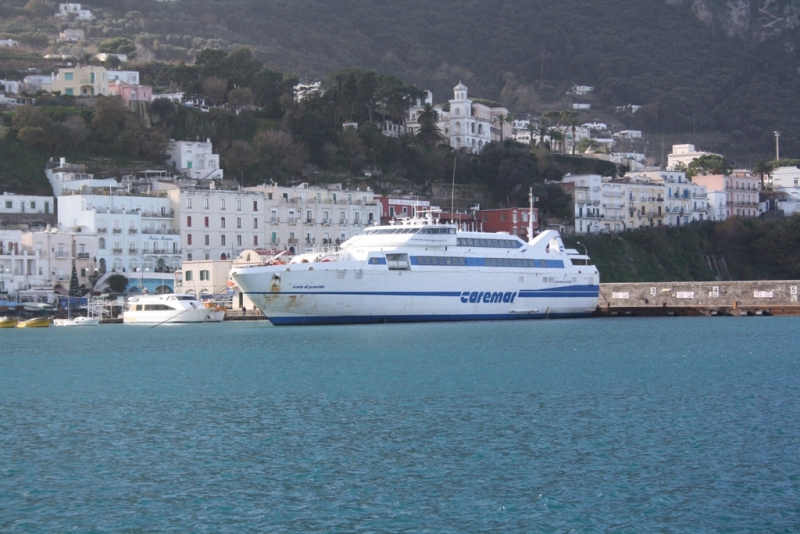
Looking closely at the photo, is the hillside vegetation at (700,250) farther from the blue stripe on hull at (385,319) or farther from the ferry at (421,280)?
the blue stripe on hull at (385,319)

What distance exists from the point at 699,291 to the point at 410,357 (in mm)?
30934

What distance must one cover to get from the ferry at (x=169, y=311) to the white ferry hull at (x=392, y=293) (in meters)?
10.6

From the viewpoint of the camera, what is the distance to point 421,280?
2142 inches

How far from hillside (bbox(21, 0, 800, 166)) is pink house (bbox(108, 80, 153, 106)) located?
59.9 meters

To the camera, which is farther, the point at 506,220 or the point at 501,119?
the point at 501,119

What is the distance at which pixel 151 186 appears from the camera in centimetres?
7531

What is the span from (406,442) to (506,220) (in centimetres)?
6345

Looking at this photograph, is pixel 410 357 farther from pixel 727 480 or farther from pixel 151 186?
pixel 151 186

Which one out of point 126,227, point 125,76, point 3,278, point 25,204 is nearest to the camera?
point 3,278

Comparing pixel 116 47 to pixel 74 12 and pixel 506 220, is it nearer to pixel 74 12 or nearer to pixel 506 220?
pixel 74 12

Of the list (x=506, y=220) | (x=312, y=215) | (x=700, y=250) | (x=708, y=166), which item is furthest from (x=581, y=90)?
(x=312, y=215)

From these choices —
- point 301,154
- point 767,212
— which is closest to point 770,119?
point 767,212

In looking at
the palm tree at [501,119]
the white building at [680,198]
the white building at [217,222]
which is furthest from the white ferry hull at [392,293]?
the palm tree at [501,119]

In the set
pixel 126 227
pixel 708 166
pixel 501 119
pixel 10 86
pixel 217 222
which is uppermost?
pixel 501 119
